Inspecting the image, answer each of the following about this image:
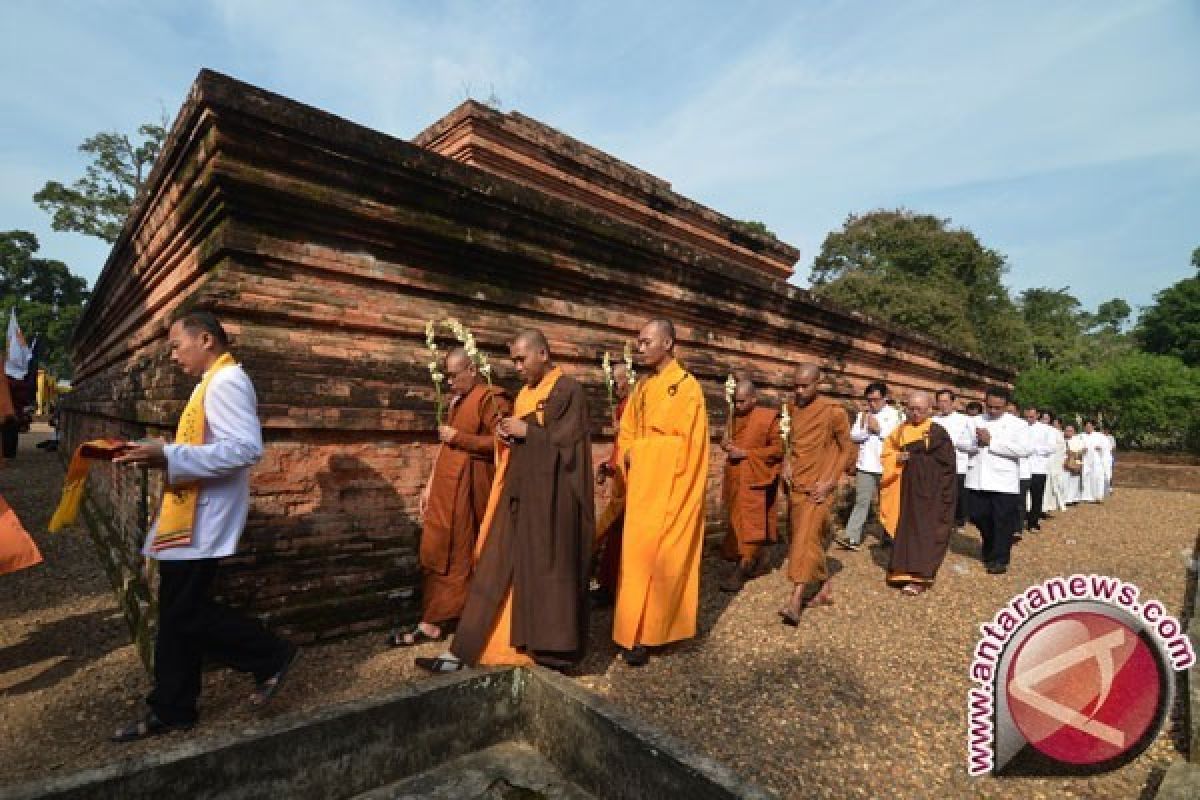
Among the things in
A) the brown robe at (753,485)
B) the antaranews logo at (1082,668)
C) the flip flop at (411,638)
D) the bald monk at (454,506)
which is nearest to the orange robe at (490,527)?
the bald monk at (454,506)

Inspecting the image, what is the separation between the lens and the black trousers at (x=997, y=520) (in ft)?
22.1

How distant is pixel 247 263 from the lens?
371 cm

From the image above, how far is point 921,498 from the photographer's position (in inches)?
240

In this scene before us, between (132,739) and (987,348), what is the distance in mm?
34136

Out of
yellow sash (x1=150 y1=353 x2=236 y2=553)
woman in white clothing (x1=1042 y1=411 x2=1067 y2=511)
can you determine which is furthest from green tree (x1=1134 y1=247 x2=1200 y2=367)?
yellow sash (x1=150 y1=353 x2=236 y2=553)

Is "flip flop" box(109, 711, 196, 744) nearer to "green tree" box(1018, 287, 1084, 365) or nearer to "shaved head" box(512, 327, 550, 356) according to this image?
"shaved head" box(512, 327, 550, 356)

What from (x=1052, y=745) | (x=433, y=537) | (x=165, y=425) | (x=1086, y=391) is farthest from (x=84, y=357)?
(x=1086, y=391)

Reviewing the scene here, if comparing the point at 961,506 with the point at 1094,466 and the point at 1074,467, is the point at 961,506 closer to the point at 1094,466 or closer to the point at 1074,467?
the point at 1074,467

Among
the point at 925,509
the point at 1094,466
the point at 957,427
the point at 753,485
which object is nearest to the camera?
the point at 753,485

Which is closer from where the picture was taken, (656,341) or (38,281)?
(656,341)

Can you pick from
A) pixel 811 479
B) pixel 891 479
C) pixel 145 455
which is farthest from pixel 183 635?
pixel 891 479

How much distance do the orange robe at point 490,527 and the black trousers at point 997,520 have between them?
5526 mm

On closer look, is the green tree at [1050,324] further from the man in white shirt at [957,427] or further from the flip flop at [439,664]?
the flip flop at [439,664]

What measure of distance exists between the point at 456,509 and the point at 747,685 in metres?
1.99
